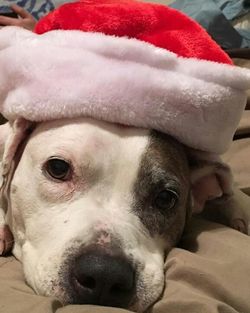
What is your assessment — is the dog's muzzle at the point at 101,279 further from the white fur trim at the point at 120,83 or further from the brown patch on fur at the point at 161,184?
the white fur trim at the point at 120,83

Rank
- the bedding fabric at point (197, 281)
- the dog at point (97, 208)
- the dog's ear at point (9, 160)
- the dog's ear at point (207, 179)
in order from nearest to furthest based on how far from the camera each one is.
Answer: the bedding fabric at point (197, 281) → the dog at point (97, 208) → the dog's ear at point (9, 160) → the dog's ear at point (207, 179)

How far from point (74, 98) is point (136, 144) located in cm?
18

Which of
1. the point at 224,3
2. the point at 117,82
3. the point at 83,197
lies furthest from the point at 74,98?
the point at 224,3

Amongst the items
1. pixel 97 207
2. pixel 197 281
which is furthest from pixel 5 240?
pixel 197 281

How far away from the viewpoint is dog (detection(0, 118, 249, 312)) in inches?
45.4

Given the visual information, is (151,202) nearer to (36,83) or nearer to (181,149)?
(181,149)

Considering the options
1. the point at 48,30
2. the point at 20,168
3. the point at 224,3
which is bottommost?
the point at 224,3

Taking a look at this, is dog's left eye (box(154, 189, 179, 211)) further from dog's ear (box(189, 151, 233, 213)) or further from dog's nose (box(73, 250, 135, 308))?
dog's nose (box(73, 250, 135, 308))

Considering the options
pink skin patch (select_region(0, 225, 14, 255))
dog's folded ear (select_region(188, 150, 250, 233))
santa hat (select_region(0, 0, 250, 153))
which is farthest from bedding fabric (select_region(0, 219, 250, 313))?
santa hat (select_region(0, 0, 250, 153))

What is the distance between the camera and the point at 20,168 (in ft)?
4.67

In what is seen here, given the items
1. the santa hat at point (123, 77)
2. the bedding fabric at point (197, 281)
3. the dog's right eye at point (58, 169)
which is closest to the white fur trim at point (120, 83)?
the santa hat at point (123, 77)

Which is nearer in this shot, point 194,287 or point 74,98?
point 194,287

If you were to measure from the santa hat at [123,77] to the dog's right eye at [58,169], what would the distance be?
0.11m

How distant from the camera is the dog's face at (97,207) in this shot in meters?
1.17
